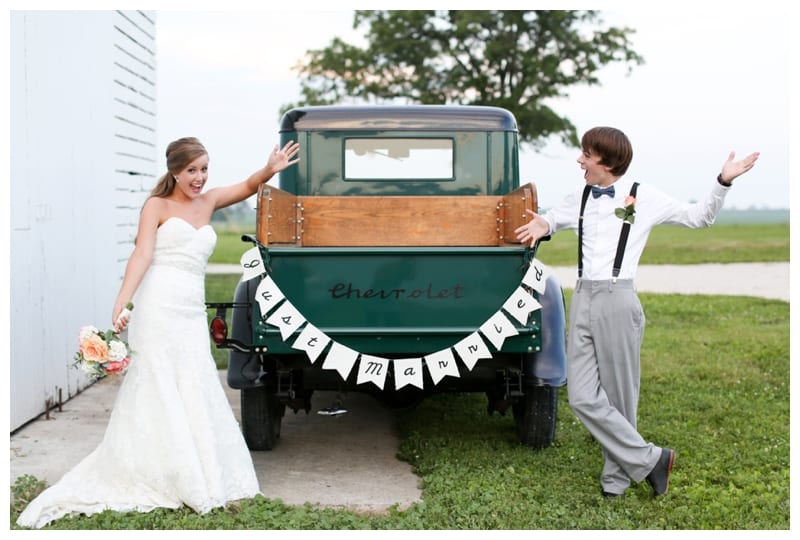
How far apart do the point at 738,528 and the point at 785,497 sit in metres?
0.66

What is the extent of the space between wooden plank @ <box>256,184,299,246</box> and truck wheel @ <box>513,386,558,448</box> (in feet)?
5.95

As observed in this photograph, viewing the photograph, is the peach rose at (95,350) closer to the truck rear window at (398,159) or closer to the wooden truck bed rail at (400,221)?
the wooden truck bed rail at (400,221)

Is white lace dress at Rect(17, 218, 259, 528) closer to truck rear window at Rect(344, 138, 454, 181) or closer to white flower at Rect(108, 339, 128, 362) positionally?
white flower at Rect(108, 339, 128, 362)

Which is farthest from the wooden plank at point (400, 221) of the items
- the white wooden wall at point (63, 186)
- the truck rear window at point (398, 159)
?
the white wooden wall at point (63, 186)

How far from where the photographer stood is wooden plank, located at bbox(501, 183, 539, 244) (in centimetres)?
542

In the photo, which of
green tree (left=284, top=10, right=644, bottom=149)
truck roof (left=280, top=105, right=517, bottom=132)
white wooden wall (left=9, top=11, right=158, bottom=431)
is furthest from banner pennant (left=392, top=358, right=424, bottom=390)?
green tree (left=284, top=10, right=644, bottom=149)

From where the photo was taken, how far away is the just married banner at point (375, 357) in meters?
5.12

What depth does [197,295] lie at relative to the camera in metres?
4.93

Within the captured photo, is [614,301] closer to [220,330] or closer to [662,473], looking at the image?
[662,473]

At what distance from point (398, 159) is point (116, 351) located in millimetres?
2750

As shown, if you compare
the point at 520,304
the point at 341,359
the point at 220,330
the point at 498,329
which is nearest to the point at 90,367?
the point at 220,330

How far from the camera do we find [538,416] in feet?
19.2
